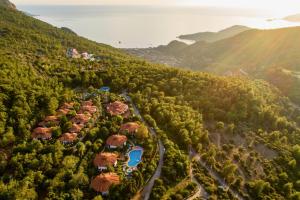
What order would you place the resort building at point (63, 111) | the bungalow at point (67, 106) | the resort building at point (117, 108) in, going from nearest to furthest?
the resort building at point (63, 111), the resort building at point (117, 108), the bungalow at point (67, 106)

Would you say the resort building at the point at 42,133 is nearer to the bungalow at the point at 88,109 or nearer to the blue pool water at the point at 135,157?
the bungalow at the point at 88,109

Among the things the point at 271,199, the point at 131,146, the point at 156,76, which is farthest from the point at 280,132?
the point at 131,146

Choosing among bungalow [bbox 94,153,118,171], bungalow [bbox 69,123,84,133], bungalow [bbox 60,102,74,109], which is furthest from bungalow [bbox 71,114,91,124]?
bungalow [bbox 94,153,118,171]

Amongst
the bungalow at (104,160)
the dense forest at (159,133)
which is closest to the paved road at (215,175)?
the dense forest at (159,133)

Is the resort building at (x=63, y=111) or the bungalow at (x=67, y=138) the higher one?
the resort building at (x=63, y=111)

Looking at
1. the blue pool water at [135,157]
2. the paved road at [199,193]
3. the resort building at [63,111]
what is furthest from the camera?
the resort building at [63,111]

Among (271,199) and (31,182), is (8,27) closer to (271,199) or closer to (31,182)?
(31,182)
